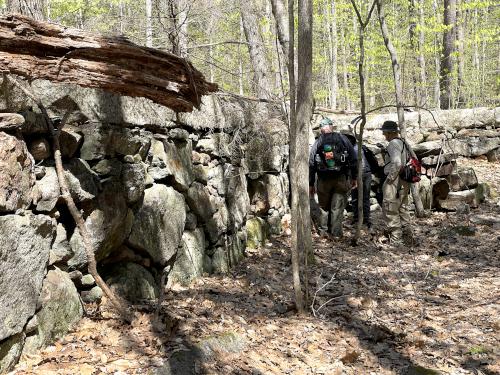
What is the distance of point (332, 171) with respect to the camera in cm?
855

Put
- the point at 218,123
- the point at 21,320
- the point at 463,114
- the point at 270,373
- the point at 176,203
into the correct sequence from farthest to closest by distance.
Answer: the point at 463,114, the point at 218,123, the point at 176,203, the point at 270,373, the point at 21,320

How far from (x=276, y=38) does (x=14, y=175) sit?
10.3 ft

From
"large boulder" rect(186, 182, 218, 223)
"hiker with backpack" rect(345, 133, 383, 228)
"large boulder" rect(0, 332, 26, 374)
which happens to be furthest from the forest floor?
"hiker with backpack" rect(345, 133, 383, 228)

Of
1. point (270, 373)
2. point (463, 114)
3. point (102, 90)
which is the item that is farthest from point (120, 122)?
point (463, 114)

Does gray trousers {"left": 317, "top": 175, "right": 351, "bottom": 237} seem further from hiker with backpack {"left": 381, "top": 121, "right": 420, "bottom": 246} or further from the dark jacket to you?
hiker with backpack {"left": 381, "top": 121, "right": 420, "bottom": 246}

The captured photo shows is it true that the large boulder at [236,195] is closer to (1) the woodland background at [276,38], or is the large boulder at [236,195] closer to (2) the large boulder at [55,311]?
(1) the woodland background at [276,38]

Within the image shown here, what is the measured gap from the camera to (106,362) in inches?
132

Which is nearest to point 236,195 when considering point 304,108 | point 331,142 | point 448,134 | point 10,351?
point 304,108

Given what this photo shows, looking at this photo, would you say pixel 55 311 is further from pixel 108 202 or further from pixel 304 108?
pixel 304 108

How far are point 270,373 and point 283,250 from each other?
167 inches

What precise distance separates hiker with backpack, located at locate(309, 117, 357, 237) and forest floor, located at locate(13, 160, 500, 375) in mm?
1494

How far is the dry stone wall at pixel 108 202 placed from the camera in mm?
3234

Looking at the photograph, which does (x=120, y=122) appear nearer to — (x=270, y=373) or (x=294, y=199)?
(x=294, y=199)

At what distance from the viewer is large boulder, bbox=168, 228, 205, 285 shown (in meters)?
5.56
